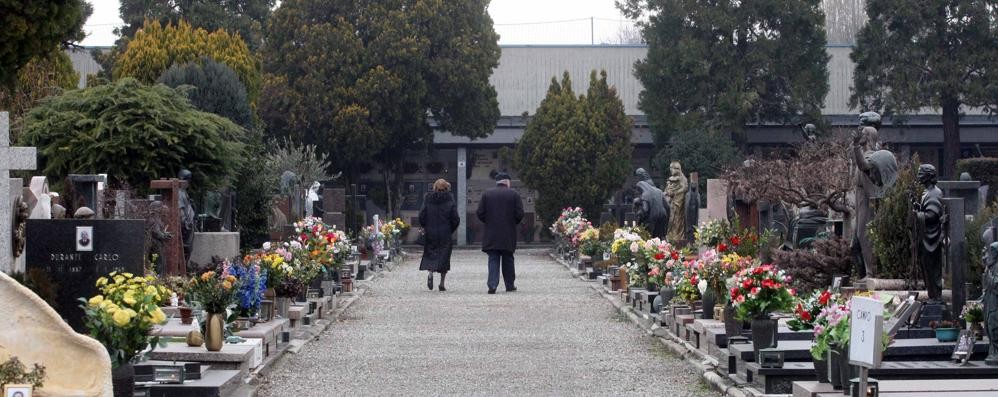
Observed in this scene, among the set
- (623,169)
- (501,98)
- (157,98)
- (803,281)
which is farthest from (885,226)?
(501,98)

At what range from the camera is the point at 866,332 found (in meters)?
8.55

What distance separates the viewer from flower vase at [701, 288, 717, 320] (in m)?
A: 14.5

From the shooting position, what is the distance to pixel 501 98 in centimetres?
5341

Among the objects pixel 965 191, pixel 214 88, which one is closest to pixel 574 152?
pixel 214 88

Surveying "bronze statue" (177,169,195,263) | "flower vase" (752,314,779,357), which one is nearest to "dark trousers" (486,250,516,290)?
"bronze statue" (177,169,195,263)

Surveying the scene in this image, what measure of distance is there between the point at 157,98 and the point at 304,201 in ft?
42.0

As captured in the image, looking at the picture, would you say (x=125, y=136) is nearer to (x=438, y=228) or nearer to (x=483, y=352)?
→ (x=438, y=228)

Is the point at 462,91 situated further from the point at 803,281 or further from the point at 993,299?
the point at 993,299

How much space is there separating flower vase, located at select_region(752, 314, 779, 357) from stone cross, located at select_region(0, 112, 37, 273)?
237 inches

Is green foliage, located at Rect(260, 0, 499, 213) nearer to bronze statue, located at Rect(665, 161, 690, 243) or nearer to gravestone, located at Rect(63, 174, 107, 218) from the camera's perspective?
bronze statue, located at Rect(665, 161, 690, 243)

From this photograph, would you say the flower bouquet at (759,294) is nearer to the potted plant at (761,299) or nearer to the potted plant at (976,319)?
the potted plant at (761,299)

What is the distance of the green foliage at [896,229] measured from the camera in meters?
14.2

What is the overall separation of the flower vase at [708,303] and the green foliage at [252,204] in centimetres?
1244

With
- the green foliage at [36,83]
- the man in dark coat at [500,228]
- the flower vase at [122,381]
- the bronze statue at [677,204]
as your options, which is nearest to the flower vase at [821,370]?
the flower vase at [122,381]
